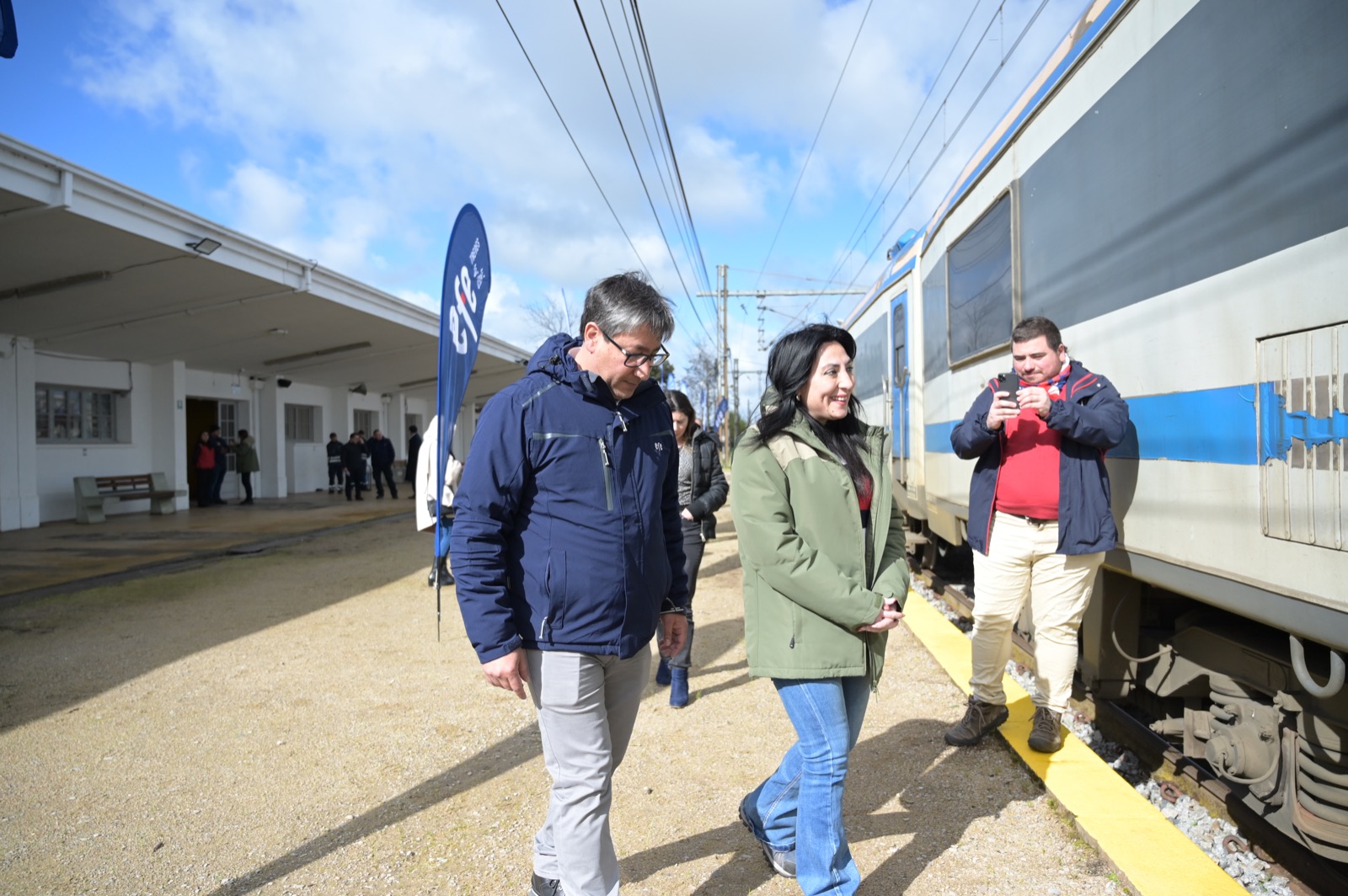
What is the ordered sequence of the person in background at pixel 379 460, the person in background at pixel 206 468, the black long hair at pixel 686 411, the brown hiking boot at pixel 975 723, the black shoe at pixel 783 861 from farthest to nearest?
the person in background at pixel 379 460 < the person in background at pixel 206 468 < the black long hair at pixel 686 411 < the brown hiking boot at pixel 975 723 < the black shoe at pixel 783 861

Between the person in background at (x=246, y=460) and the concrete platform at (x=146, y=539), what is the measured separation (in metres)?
0.47

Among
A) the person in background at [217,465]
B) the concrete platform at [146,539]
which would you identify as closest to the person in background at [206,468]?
the person in background at [217,465]

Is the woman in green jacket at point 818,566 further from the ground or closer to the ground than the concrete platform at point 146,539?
further from the ground

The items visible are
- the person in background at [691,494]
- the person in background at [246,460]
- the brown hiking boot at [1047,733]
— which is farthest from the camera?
the person in background at [246,460]

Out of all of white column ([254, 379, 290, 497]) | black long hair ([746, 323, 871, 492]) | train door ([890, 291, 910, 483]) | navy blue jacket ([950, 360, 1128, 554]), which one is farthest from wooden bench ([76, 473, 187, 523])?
black long hair ([746, 323, 871, 492])

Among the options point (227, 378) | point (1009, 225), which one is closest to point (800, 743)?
point (1009, 225)

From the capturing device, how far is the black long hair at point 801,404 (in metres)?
2.67

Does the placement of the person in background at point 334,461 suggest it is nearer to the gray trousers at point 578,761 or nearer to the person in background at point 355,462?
the person in background at point 355,462

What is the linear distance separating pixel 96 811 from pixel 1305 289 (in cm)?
490

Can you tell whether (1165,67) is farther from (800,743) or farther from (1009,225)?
(800,743)

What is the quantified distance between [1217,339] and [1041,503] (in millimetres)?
1041

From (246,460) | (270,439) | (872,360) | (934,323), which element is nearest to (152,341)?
(246,460)

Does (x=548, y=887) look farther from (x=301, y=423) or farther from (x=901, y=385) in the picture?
(x=301, y=423)

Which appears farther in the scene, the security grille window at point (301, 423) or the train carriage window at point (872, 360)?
the security grille window at point (301, 423)
